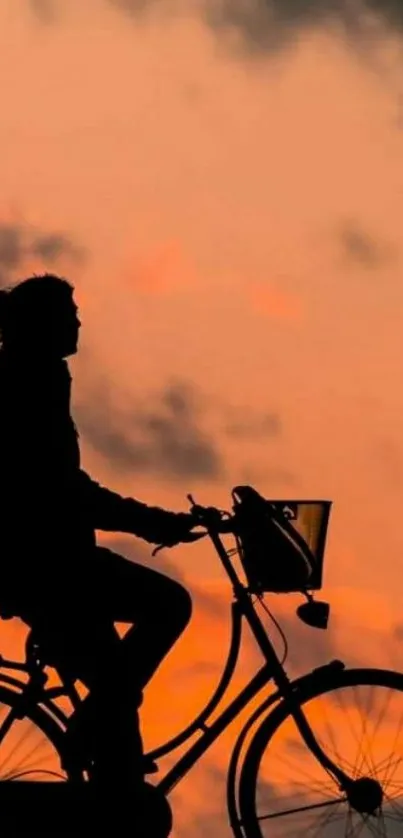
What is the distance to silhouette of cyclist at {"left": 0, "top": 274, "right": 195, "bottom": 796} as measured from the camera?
26.5 ft

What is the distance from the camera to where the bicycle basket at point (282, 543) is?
844 cm

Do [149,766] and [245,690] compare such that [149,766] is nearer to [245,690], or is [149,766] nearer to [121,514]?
[245,690]

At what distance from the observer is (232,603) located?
28.1 ft

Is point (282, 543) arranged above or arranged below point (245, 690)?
above

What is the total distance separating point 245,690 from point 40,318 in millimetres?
2181

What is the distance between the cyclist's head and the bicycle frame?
126 centimetres

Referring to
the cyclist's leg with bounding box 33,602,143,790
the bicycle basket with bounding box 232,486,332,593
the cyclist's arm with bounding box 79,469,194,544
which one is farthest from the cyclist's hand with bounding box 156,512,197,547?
the cyclist's leg with bounding box 33,602,143,790

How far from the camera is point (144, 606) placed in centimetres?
809

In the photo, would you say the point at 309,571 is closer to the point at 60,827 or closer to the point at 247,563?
the point at 247,563

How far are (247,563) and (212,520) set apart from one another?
0.94 ft

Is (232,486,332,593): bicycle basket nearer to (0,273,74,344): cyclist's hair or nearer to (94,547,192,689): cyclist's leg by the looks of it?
(94,547,192,689): cyclist's leg

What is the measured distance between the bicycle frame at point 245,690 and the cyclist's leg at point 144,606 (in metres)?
0.45

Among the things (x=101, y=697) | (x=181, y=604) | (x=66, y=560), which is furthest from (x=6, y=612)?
(x=181, y=604)

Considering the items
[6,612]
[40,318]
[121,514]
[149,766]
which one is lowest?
[149,766]
